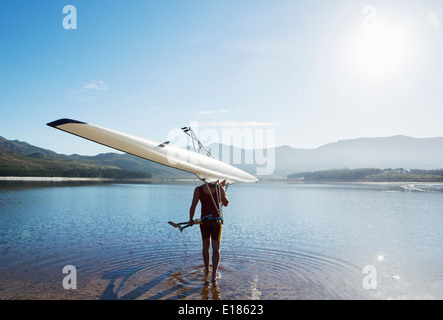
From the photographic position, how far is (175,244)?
11305 mm

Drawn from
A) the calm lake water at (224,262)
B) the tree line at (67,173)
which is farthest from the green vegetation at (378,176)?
the calm lake water at (224,262)

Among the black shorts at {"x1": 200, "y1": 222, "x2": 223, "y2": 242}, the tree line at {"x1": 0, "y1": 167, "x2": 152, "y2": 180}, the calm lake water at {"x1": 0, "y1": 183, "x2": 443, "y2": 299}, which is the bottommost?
the calm lake water at {"x1": 0, "y1": 183, "x2": 443, "y2": 299}

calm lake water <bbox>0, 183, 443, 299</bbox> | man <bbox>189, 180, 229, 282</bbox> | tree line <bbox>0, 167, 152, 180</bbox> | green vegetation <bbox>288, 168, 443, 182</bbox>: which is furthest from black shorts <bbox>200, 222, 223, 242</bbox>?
green vegetation <bbox>288, 168, 443, 182</bbox>

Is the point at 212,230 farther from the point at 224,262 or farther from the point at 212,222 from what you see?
the point at 224,262

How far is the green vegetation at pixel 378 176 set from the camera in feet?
379

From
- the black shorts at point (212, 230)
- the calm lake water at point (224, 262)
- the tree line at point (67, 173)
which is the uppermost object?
the tree line at point (67, 173)

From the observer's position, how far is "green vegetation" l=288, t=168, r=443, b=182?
379ft

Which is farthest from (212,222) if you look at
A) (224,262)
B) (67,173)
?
(67,173)

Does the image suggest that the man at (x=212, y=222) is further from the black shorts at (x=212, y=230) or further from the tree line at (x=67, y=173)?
the tree line at (x=67, y=173)

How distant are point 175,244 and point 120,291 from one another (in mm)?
5030

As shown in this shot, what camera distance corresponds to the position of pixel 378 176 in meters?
128

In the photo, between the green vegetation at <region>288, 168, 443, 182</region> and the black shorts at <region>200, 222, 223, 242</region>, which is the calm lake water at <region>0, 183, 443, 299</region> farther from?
the green vegetation at <region>288, 168, 443, 182</region>
